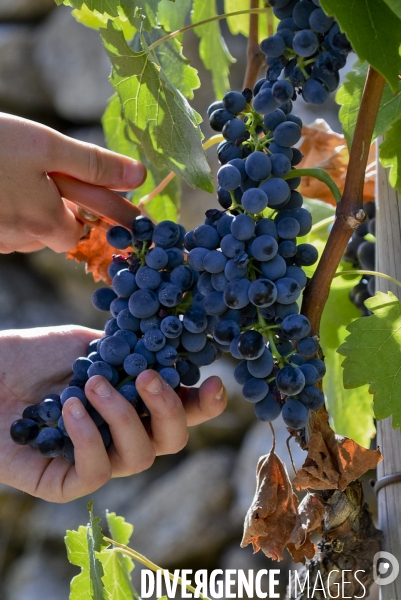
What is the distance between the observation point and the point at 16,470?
0.66 m

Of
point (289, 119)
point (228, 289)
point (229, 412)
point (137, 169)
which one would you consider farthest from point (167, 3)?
point (229, 412)

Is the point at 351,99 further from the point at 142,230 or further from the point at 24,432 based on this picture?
the point at 24,432

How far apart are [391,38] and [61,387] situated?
19.1 inches

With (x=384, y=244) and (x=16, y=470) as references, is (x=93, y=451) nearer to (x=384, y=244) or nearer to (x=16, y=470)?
(x=16, y=470)

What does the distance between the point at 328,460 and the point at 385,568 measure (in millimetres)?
143

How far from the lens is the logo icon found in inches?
22.3

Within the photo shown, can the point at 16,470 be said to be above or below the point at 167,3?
below

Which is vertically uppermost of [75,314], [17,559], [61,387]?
[61,387]

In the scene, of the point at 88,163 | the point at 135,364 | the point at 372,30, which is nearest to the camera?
the point at 372,30

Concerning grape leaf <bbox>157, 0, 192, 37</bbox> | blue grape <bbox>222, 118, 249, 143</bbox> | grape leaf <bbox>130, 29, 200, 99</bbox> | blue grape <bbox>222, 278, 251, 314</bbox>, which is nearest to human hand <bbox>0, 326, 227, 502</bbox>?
blue grape <bbox>222, 278, 251, 314</bbox>

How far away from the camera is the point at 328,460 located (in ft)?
1.70

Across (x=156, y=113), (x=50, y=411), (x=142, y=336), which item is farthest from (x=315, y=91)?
(x=50, y=411)

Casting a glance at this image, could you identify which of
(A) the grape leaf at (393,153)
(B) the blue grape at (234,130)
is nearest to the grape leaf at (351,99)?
(A) the grape leaf at (393,153)

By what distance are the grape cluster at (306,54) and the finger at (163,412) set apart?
251 millimetres
